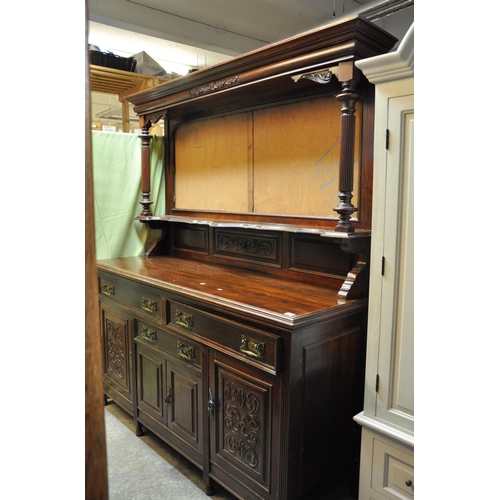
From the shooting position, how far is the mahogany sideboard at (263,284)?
5.32ft

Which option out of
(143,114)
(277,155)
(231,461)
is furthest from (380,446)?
(143,114)

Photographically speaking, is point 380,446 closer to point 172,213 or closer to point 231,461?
point 231,461

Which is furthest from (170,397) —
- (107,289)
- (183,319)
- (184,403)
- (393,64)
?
(393,64)

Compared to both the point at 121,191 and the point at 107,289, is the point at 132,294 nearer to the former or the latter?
the point at 107,289

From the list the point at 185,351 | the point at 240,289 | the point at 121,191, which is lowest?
the point at 185,351

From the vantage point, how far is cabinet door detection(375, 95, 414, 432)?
4.76 ft

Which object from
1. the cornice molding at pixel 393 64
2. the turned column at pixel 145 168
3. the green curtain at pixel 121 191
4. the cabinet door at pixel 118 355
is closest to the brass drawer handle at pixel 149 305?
the cabinet door at pixel 118 355

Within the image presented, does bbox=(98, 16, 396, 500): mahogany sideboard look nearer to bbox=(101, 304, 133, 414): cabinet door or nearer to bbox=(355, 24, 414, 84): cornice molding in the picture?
bbox=(101, 304, 133, 414): cabinet door

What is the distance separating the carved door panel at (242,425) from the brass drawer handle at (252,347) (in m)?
0.07

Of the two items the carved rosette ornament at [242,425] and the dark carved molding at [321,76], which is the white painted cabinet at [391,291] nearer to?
the dark carved molding at [321,76]

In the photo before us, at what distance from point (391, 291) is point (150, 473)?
5.09ft

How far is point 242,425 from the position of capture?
5.70 ft

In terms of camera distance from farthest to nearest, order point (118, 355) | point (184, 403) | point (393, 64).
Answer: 1. point (118, 355)
2. point (184, 403)
3. point (393, 64)
